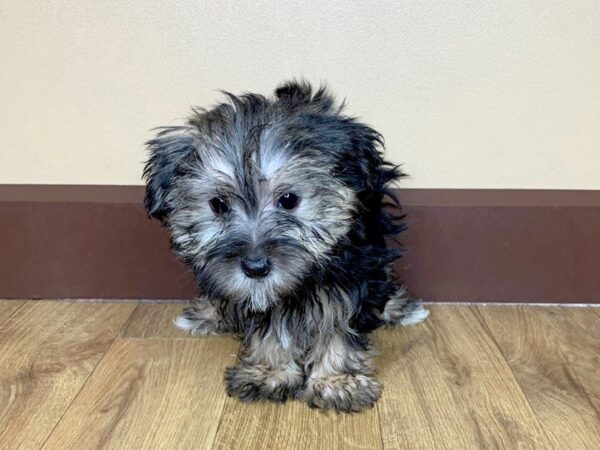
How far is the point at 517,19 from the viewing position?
1.99 meters

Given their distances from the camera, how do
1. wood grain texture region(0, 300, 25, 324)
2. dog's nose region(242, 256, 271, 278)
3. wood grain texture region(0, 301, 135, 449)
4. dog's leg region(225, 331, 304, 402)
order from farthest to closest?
1. wood grain texture region(0, 300, 25, 324)
2. dog's leg region(225, 331, 304, 402)
3. wood grain texture region(0, 301, 135, 449)
4. dog's nose region(242, 256, 271, 278)

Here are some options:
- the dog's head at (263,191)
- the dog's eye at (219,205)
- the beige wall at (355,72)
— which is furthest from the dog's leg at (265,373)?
the beige wall at (355,72)

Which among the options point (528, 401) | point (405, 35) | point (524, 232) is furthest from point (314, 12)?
point (528, 401)

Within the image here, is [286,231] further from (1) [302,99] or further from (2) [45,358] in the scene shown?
(2) [45,358]

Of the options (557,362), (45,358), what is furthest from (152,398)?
(557,362)

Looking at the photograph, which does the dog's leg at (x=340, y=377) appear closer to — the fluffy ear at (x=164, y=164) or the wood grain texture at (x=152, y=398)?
the wood grain texture at (x=152, y=398)

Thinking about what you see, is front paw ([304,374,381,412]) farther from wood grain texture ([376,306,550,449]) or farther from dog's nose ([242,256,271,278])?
dog's nose ([242,256,271,278])

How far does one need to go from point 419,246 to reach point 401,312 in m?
0.22

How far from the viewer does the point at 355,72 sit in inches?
80.2

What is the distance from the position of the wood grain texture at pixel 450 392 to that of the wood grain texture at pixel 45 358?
0.76m

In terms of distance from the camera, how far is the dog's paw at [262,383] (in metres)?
1.64

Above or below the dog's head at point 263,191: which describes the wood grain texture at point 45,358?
below

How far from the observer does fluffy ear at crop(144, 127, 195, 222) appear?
5.22 feet

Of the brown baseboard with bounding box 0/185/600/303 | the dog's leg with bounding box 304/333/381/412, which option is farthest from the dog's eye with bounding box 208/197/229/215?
the brown baseboard with bounding box 0/185/600/303
